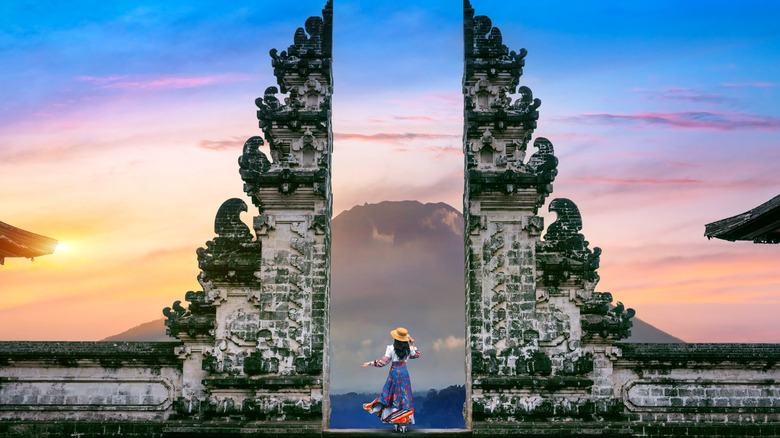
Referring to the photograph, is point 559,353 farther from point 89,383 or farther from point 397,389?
point 89,383

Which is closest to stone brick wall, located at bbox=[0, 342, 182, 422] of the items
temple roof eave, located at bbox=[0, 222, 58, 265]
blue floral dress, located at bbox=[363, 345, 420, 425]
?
temple roof eave, located at bbox=[0, 222, 58, 265]

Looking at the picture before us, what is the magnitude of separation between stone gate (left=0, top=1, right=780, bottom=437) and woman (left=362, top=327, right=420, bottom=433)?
118cm

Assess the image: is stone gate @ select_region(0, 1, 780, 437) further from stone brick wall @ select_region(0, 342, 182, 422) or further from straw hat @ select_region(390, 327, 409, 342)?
straw hat @ select_region(390, 327, 409, 342)

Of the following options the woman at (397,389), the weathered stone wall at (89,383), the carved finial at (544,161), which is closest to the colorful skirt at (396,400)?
the woman at (397,389)

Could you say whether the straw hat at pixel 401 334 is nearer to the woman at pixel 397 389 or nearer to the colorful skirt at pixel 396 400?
the woman at pixel 397 389

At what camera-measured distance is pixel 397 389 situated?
17547mm

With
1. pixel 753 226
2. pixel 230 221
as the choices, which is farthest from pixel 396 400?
pixel 753 226

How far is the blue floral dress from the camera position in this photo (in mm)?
17500

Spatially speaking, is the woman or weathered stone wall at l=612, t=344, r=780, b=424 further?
weathered stone wall at l=612, t=344, r=780, b=424

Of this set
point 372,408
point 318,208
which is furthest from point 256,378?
point 318,208

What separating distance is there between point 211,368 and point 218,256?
2435 millimetres

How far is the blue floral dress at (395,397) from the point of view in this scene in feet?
57.4

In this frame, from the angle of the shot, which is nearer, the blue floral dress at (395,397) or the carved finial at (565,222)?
the blue floral dress at (395,397)

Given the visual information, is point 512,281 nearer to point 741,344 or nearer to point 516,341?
point 516,341
